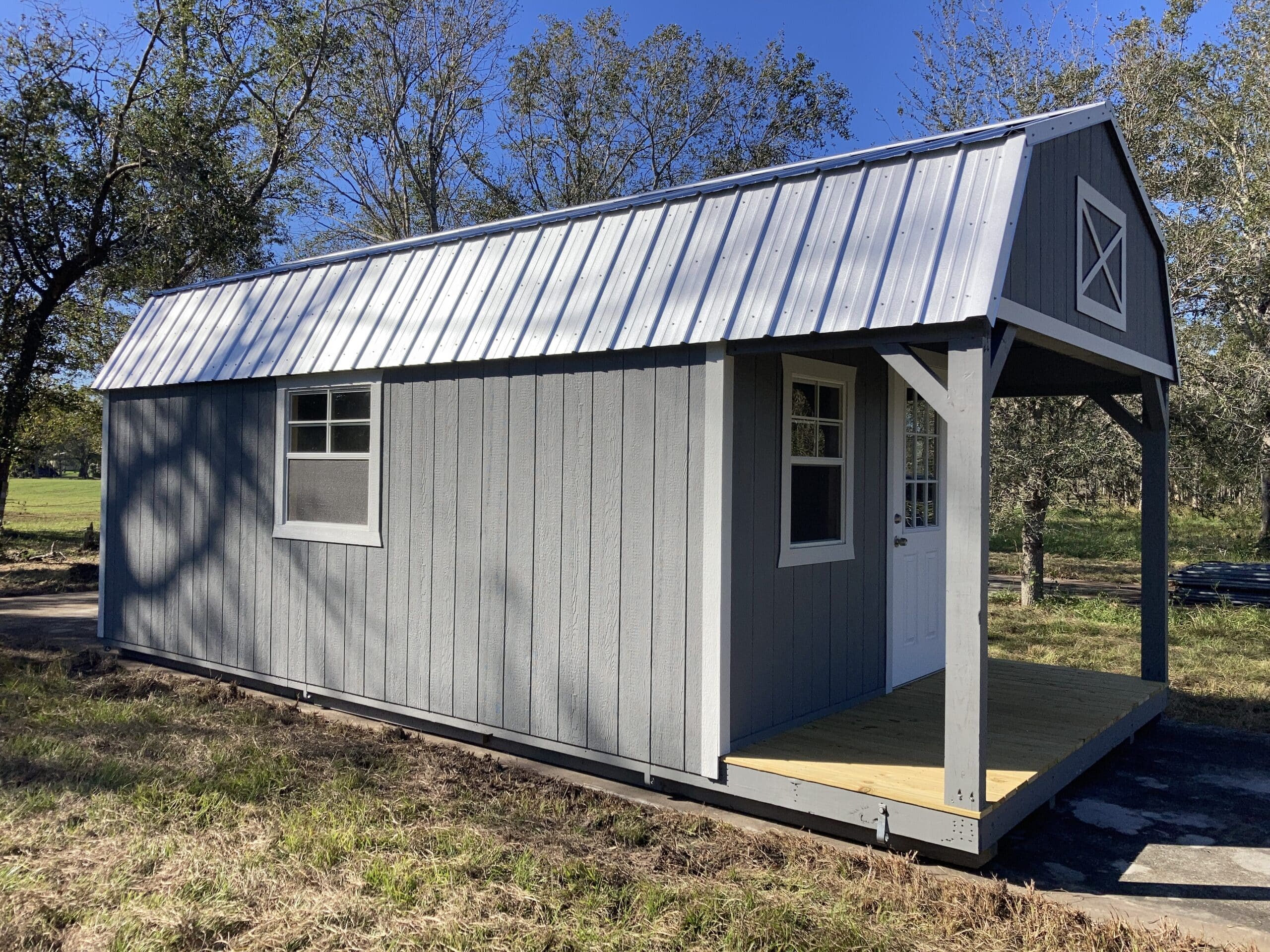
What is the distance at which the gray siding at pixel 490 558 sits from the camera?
4426mm

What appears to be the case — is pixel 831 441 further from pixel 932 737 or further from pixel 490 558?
pixel 490 558

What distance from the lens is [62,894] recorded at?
3.15m

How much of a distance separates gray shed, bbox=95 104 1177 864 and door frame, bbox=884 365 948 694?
0.03 m

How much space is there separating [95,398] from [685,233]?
53.6 feet

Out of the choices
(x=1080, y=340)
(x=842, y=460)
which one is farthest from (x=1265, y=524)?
(x=842, y=460)

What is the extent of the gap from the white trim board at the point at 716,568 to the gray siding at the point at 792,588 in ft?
0.29

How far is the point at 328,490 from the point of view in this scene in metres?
6.03

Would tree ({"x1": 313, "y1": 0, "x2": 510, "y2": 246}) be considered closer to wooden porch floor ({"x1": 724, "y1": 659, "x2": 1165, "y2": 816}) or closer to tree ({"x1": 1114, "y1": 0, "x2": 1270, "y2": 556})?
tree ({"x1": 1114, "y1": 0, "x2": 1270, "y2": 556})

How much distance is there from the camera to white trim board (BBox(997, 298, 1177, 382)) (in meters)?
3.88

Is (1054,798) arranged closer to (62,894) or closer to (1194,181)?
(62,894)

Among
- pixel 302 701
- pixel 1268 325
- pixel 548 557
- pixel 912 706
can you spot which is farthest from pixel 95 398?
pixel 1268 325

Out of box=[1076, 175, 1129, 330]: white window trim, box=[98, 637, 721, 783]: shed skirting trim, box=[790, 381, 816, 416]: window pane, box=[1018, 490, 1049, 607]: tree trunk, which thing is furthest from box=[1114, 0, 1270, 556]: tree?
box=[98, 637, 721, 783]: shed skirting trim

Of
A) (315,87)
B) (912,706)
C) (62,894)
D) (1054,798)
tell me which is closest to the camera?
(62,894)

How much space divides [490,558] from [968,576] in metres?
2.62
